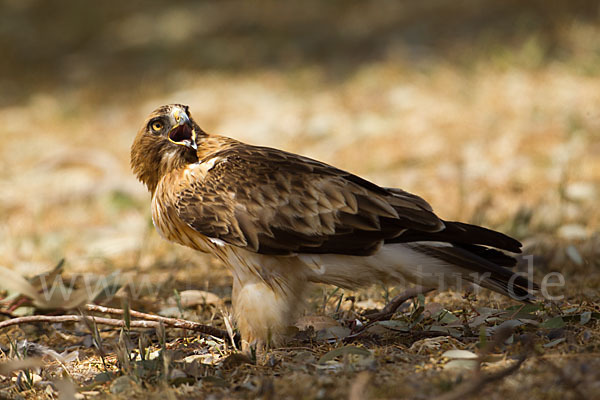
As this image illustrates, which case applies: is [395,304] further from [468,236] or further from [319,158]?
[319,158]

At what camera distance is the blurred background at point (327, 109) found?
6.50 metres

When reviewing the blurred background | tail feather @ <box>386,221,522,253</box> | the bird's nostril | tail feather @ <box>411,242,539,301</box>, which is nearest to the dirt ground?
the blurred background

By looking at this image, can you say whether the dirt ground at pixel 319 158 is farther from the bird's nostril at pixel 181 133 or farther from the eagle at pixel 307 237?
the bird's nostril at pixel 181 133

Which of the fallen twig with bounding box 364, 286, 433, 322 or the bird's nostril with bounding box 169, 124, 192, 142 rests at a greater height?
the bird's nostril with bounding box 169, 124, 192, 142

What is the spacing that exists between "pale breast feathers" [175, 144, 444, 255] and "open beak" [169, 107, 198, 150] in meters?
0.46

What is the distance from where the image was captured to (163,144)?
436cm

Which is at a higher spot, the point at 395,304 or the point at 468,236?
the point at 468,236

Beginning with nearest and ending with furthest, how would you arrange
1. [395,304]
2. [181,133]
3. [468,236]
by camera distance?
[468,236]
[395,304]
[181,133]

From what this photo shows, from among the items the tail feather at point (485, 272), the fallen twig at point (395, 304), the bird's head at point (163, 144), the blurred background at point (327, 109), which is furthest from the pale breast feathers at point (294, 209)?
the blurred background at point (327, 109)

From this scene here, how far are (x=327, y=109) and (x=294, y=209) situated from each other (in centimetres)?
631

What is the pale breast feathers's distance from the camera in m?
3.70

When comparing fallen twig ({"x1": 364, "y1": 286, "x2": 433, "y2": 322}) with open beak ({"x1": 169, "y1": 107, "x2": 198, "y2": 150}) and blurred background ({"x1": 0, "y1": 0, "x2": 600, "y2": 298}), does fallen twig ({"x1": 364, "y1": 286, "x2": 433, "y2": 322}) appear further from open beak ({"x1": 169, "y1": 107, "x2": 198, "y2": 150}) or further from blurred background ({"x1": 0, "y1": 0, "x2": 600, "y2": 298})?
open beak ({"x1": 169, "y1": 107, "x2": 198, "y2": 150})

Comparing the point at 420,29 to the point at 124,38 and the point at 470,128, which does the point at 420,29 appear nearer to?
the point at 470,128

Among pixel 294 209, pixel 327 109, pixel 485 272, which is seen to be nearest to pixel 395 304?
pixel 485 272
